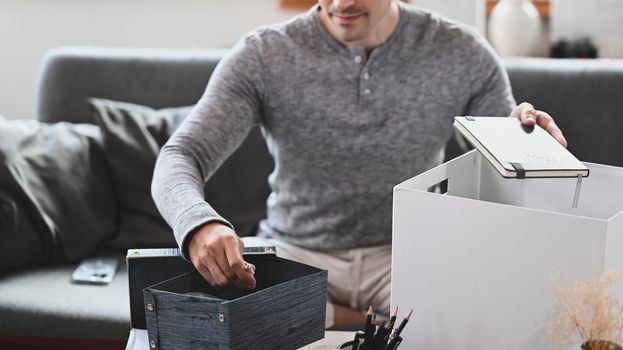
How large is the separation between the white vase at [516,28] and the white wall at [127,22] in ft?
2.32

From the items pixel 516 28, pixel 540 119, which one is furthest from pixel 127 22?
pixel 540 119

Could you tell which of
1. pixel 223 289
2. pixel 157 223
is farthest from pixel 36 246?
pixel 223 289

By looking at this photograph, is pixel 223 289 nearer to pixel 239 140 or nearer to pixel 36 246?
pixel 239 140

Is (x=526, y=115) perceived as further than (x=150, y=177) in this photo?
No

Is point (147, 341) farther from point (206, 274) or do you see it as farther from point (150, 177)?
point (150, 177)

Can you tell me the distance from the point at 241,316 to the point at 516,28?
190cm

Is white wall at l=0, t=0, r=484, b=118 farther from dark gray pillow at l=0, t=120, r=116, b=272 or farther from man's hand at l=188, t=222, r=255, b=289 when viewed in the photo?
man's hand at l=188, t=222, r=255, b=289

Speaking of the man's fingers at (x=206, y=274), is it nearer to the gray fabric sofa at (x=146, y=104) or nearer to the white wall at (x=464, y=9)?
the gray fabric sofa at (x=146, y=104)

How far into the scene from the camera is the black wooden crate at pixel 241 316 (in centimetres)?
88

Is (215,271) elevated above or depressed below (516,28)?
below

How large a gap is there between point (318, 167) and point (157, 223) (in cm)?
54

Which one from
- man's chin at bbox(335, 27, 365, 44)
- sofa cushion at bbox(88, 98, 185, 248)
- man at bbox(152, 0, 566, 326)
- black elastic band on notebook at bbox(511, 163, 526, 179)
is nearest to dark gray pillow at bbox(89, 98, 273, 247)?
sofa cushion at bbox(88, 98, 185, 248)

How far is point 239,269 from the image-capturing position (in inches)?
39.8

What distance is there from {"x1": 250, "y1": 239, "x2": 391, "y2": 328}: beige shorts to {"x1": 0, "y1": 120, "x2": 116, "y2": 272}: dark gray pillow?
54 cm
